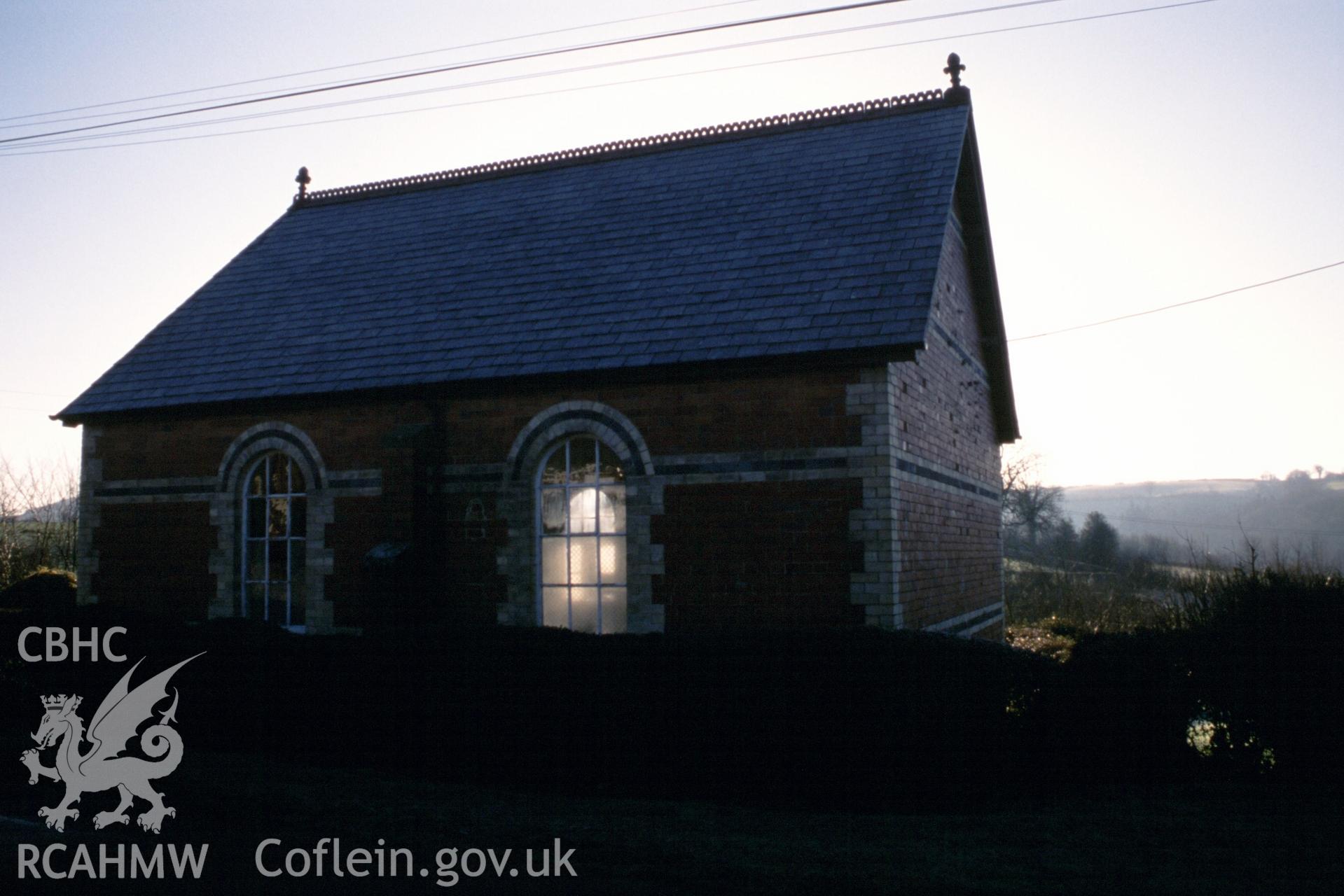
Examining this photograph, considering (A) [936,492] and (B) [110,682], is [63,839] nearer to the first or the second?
(B) [110,682]

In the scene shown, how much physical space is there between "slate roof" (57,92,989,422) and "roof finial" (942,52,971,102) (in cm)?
17

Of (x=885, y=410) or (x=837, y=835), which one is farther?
(x=885, y=410)

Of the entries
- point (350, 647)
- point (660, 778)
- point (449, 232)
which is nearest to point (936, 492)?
point (660, 778)

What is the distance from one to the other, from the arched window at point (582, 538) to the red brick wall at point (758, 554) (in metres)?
0.92

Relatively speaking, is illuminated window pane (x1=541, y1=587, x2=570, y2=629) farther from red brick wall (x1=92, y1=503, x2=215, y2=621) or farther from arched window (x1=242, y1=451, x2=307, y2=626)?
red brick wall (x1=92, y1=503, x2=215, y2=621)

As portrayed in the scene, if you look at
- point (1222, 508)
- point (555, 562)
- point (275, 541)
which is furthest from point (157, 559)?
point (1222, 508)

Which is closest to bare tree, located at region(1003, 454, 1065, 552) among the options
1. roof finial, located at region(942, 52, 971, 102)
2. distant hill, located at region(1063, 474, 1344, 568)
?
distant hill, located at region(1063, 474, 1344, 568)

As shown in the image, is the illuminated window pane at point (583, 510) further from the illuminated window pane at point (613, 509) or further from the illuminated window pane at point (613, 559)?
the illuminated window pane at point (613, 559)

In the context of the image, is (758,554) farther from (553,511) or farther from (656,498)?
(553,511)

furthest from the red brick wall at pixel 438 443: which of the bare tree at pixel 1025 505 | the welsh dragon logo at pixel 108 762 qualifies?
the bare tree at pixel 1025 505

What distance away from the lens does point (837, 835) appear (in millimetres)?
7395

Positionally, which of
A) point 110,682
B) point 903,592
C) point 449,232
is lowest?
point 110,682

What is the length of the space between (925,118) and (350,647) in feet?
38.8

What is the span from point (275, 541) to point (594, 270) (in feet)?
21.7
